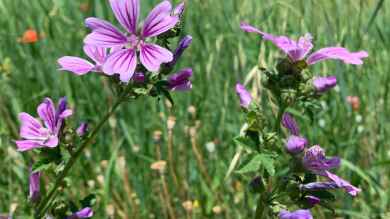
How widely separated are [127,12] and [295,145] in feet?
1.55

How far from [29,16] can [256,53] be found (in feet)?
4.94

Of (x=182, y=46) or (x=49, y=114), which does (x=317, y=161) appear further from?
(x=49, y=114)

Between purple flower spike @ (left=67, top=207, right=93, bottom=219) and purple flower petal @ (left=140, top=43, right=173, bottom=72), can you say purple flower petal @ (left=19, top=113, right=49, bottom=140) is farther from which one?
purple flower petal @ (left=140, top=43, right=173, bottom=72)

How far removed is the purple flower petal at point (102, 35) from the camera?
1235mm

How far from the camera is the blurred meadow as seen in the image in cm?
233

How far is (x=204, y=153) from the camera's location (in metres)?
2.71

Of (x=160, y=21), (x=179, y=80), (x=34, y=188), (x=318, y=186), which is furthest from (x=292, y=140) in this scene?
(x=34, y=188)

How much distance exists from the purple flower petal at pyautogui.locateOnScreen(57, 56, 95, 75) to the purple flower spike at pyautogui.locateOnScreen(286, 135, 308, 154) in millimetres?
477

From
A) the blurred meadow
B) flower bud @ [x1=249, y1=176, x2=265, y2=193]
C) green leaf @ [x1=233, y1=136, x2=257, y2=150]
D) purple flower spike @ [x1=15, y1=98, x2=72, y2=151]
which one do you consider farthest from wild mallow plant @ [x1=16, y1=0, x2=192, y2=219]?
the blurred meadow

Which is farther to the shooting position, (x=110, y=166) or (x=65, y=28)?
(x=65, y=28)

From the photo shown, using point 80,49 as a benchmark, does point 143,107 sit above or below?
below

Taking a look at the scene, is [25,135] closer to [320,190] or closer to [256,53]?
[320,190]

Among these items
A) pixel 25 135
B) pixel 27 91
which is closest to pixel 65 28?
pixel 27 91

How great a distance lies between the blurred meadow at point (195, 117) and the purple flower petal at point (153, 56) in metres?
0.73
